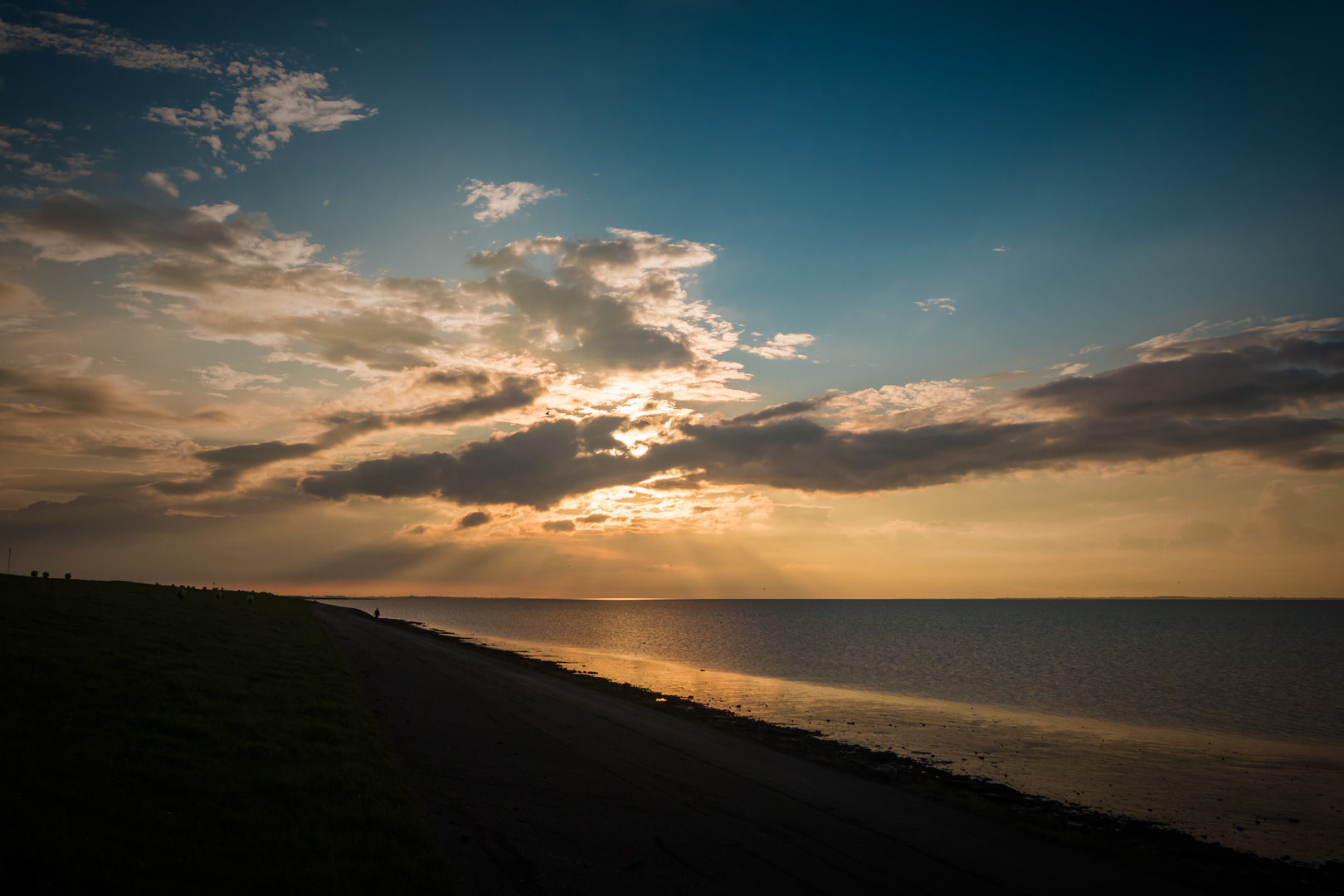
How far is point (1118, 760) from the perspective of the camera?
33.8 m

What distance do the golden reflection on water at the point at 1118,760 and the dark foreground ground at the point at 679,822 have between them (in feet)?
27.3

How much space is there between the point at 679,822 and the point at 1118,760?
2864cm

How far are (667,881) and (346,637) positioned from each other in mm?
64081

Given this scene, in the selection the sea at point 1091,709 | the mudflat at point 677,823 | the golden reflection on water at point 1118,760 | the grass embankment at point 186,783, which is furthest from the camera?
the sea at point 1091,709

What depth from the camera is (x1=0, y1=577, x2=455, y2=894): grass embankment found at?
9805mm

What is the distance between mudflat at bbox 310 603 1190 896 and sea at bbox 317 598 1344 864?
9923 mm

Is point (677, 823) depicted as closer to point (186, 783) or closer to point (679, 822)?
point (679, 822)

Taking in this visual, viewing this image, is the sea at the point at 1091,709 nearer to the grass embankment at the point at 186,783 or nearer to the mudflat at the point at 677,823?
the mudflat at the point at 677,823

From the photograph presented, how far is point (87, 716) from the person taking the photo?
15.1 meters

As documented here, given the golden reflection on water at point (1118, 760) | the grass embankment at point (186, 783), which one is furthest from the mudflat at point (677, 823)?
the golden reflection on water at point (1118, 760)

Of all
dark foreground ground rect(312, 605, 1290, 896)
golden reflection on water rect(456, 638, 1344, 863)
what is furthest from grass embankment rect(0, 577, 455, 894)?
golden reflection on water rect(456, 638, 1344, 863)

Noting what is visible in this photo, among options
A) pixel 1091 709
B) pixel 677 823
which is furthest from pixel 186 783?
pixel 1091 709

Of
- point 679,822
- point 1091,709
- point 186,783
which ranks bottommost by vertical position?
point 1091,709

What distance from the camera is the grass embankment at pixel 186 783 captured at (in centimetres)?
980
